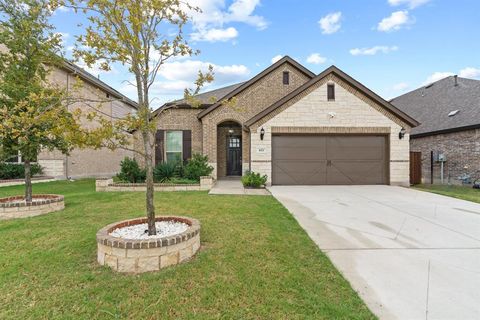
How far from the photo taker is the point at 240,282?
3.14 meters

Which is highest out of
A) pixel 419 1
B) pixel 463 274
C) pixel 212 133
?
pixel 419 1

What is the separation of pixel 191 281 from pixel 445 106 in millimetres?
19363

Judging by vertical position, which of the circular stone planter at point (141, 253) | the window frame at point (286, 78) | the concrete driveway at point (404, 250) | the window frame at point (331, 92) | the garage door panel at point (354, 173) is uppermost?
the window frame at point (286, 78)

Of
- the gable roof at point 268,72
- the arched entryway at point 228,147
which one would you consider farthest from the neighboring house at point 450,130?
the arched entryway at point 228,147

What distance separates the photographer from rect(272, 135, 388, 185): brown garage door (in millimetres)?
12375

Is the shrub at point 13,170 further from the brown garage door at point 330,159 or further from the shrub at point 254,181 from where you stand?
the brown garage door at point 330,159

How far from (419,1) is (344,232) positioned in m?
12.0

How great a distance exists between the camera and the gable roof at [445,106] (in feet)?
44.2

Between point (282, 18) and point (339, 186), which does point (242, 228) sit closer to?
point (339, 186)

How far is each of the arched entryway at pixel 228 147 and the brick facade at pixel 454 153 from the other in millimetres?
11607

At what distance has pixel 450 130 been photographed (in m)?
13.6

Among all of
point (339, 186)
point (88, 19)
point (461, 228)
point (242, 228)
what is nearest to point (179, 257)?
point (242, 228)

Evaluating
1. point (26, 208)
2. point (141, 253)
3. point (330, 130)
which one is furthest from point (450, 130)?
point (26, 208)

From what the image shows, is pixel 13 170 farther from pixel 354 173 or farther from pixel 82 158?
pixel 354 173
